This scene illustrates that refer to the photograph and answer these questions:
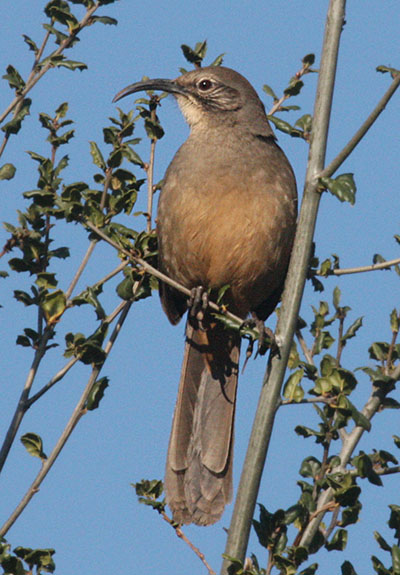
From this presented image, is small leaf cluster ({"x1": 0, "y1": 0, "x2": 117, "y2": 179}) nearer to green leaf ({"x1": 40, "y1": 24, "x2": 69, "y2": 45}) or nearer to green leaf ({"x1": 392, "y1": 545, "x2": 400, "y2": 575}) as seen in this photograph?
green leaf ({"x1": 40, "y1": 24, "x2": 69, "y2": 45})

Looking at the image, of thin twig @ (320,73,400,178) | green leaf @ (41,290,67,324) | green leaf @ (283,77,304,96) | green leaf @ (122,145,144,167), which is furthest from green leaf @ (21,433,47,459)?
green leaf @ (283,77,304,96)

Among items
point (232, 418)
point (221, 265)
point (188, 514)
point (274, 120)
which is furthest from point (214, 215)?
point (188, 514)

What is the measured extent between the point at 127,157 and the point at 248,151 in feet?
3.82

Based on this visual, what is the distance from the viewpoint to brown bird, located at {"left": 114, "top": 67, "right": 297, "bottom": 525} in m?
4.52

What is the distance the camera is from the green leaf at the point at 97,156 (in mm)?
3674

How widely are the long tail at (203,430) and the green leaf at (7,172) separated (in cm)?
195

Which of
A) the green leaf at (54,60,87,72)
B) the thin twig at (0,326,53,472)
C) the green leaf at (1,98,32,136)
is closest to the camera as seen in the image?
the thin twig at (0,326,53,472)

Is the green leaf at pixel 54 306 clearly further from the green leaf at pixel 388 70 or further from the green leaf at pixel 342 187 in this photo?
the green leaf at pixel 388 70

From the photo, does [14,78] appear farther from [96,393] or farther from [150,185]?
[96,393]

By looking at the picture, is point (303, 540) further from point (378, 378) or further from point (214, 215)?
point (214, 215)

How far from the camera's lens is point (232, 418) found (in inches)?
193

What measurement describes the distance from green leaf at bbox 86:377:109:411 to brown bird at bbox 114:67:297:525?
1277mm

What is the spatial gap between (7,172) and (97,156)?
0.50 meters

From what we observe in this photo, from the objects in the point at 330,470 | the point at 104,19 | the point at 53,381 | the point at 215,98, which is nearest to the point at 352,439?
the point at 330,470
